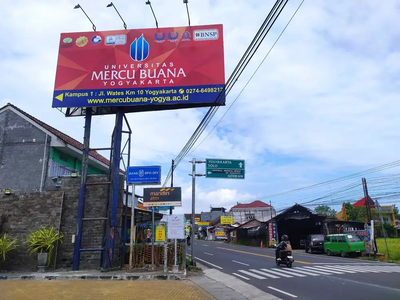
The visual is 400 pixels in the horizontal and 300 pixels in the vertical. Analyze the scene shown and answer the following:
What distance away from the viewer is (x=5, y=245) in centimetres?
1570

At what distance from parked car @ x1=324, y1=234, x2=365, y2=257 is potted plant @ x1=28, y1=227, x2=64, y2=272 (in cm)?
2013

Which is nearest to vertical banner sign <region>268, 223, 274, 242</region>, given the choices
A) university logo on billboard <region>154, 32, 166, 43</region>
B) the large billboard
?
the large billboard

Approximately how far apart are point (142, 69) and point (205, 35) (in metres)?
3.90

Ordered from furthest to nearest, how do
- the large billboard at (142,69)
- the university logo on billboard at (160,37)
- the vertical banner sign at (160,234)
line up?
the university logo on billboard at (160,37)
the large billboard at (142,69)
the vertical banner sign at (160,234)

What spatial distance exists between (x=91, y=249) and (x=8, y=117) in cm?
1007

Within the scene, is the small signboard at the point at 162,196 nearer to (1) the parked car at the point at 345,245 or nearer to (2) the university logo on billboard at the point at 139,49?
(2) the university logo on billboard at the point at 139,49

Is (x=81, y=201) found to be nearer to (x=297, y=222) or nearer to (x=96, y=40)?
(x=96, y=40)

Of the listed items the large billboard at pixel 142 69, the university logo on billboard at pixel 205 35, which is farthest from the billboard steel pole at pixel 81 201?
the university logo on billboard at pixel 205 35

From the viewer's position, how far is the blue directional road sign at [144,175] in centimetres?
1608

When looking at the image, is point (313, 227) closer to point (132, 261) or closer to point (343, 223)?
point (343, 223)

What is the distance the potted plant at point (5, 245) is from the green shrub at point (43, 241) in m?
0.85

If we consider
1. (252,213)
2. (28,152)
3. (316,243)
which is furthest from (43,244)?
(252,213)

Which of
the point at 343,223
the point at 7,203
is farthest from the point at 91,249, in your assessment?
the point at 343,223

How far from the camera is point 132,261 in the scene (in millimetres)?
16234
